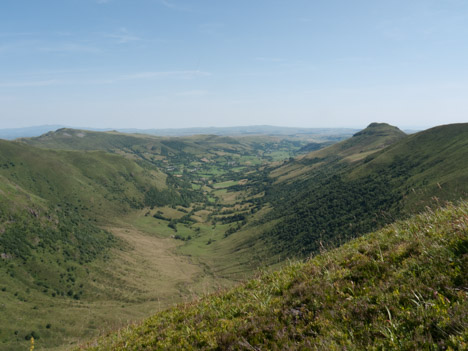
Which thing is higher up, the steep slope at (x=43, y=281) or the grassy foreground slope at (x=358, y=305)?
the grassy foreground slope at (x=358, y=305)

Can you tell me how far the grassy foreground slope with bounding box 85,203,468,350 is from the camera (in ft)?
18.8

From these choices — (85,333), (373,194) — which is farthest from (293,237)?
(85,333)

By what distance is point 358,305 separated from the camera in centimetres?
719

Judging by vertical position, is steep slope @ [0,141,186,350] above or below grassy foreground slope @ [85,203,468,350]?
below

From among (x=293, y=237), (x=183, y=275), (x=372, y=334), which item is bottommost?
(x=183, y=275)

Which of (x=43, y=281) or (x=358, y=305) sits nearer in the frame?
(x=358, y=305)

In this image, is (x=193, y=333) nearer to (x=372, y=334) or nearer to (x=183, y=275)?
(x=372, y=334)

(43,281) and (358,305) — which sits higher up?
(358,305)

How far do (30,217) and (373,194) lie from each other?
273045 millimetres

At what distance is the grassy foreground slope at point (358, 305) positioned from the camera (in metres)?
5.72

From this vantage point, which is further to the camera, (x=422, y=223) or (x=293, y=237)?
(x=293, y=237)

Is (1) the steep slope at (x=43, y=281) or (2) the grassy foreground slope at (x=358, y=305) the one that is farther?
(1) the steep slope at (x=43, y=281)

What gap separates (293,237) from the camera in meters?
190

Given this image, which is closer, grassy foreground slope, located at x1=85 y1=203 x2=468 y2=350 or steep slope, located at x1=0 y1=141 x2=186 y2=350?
grassy foreground slope, located at x1=85 y1=203 x2=468 y2=350
